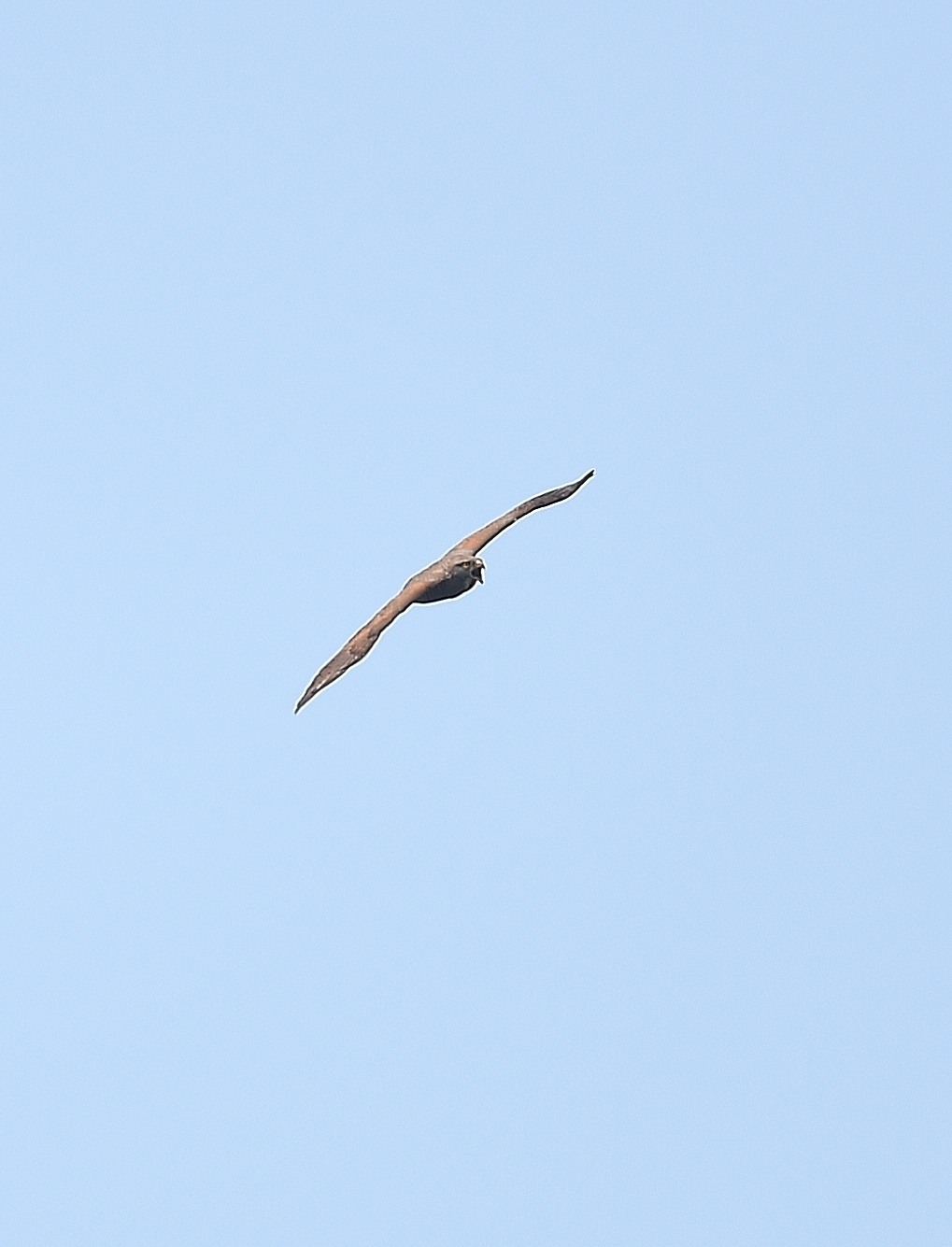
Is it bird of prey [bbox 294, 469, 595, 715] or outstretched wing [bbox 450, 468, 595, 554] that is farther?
outstretched wing [bbox 450, 468, 595, 554]

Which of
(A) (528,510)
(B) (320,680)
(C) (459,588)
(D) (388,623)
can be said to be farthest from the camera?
(A) (528,510)

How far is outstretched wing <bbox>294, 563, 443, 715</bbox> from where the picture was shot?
45656mm

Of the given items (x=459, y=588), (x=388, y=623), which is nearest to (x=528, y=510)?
(x=459, y=588)

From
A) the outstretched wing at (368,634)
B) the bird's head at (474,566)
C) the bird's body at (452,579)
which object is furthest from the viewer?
the bird's head at (474,566)

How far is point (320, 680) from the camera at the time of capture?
45688 mm

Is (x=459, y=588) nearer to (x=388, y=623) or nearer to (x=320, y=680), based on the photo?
(x=388, y=623)

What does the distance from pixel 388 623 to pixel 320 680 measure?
3330 millimetres

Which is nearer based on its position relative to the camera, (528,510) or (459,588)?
(459,588)

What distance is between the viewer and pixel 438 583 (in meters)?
51.9

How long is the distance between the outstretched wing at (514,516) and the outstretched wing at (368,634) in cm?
307

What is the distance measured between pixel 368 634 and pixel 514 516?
10.4m

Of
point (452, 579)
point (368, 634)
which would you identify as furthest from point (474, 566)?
point (368, 634)

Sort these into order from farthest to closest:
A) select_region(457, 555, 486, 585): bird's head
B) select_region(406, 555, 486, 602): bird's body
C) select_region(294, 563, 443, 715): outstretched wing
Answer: select_region(457, 555, 486, 585): bird's head, select_region(406, 555, 486, 602): bird's body, select_region(294, 563, 443, 715): outstretched wing

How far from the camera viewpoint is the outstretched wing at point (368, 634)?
45656 mm
